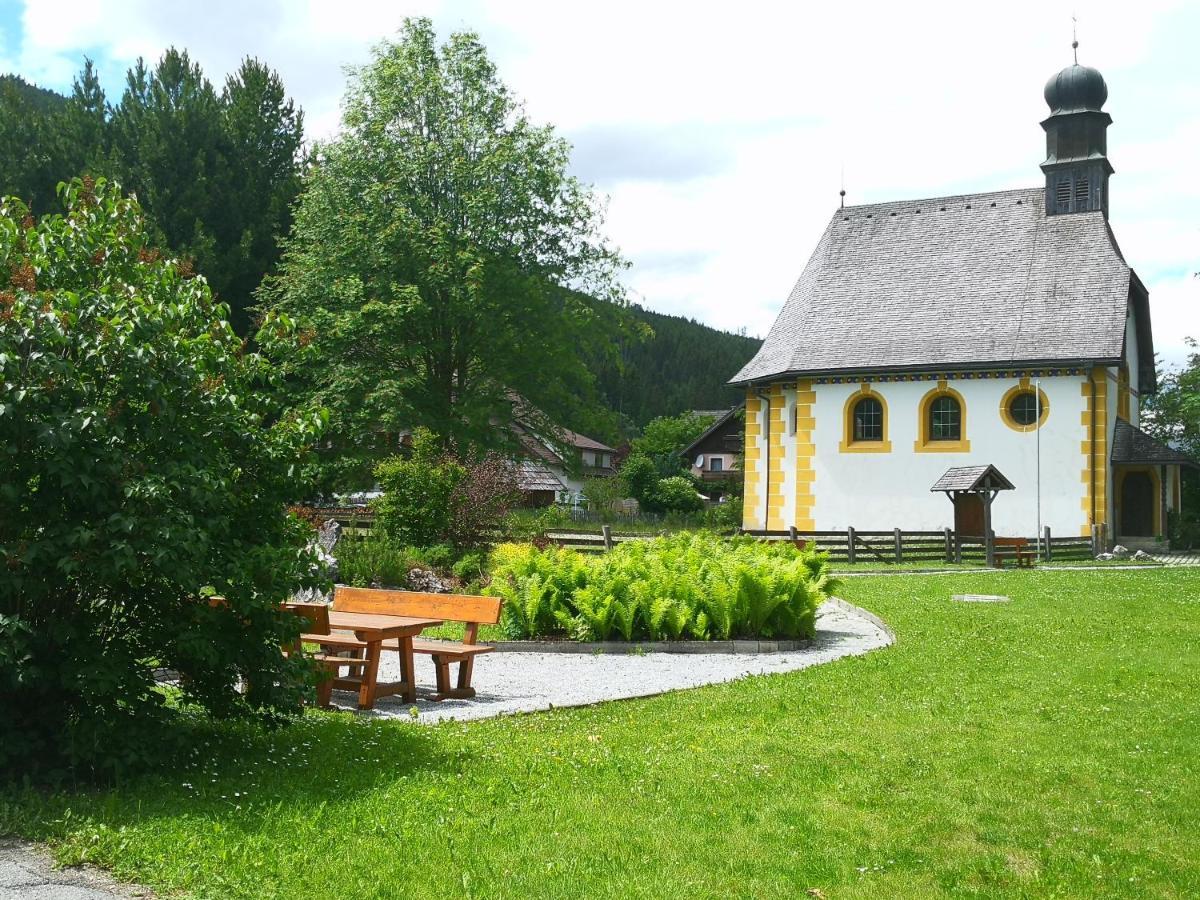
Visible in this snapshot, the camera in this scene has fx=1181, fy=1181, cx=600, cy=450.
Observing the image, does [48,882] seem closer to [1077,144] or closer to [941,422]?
[941,422]

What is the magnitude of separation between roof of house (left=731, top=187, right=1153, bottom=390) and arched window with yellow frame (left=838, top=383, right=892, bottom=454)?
3.48 feet

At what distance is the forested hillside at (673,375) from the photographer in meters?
110

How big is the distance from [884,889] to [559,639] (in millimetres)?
8825

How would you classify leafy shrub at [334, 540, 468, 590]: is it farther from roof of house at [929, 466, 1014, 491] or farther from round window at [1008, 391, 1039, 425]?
round window at [1008, 391, 1039, 425]

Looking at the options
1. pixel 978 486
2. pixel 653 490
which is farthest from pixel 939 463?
pixel 653 490

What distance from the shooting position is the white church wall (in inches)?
1324

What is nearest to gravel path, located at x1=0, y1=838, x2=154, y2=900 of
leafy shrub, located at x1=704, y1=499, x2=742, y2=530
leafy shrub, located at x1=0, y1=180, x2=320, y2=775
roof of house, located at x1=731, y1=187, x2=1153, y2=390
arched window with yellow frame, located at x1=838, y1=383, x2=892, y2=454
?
leafy shrub, located at x1=0, y1=180, x2=320, y2=775

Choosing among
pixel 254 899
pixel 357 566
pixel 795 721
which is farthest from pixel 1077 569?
pixel 254 899

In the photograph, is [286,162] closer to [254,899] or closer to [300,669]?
[300,669]

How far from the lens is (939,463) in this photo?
35031 mm

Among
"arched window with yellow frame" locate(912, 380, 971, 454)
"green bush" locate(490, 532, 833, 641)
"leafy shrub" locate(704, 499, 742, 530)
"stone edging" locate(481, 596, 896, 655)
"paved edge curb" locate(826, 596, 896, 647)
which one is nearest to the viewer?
"stone edging" locate(481, 596, 896, 655)

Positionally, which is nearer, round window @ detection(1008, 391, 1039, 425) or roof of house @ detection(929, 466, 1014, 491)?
roof of house @ detection(929, 466, 1014, 491)

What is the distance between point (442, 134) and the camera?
3416cm

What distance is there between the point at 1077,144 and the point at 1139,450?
9.65 metres
